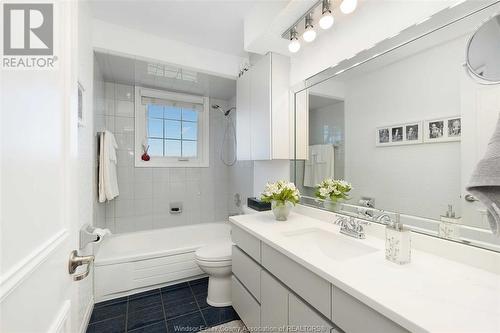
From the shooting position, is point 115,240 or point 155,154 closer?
point 115,240

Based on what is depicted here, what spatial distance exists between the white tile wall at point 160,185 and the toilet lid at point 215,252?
2.63 feet

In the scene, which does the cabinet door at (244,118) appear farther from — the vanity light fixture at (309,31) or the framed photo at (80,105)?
the framed photo at (80,105)

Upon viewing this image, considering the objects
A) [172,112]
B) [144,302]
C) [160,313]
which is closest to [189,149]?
[172,112]

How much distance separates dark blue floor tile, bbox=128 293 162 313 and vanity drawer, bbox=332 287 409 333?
5.53 ft

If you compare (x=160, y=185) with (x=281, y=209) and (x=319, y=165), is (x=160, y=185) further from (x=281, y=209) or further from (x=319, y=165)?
(x=319, y=165)

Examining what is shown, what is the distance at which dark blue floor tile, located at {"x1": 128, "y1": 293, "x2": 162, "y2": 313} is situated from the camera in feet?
6.13

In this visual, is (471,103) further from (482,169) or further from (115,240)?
(115,240)

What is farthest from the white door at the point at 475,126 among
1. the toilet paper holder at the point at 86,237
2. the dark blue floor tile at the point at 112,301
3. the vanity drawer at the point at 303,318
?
the dark blue floor tile at the point at 112,301

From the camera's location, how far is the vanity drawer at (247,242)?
138 centimetres

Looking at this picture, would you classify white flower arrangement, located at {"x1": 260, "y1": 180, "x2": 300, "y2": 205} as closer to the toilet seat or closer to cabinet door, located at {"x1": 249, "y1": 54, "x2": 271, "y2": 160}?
cabinet door, located at {"x1": 249, "y1": 54, "x2": 271, "y2": 160}

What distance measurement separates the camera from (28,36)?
19.8 inches

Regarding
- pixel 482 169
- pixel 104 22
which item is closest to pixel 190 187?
pixel 104 22

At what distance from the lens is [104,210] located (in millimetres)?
2664

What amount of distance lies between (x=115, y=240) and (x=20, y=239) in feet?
8.12
